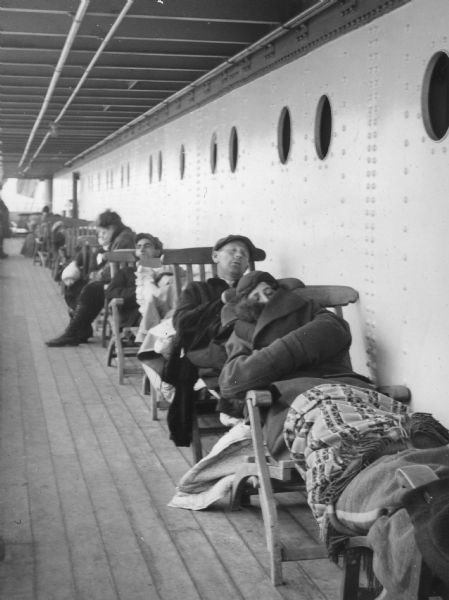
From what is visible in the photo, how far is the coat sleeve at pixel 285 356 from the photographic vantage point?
13.8 ft

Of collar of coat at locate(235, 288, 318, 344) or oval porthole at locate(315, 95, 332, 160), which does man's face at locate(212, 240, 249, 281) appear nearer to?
oval porthole at locate(315, 95, 332, 160)

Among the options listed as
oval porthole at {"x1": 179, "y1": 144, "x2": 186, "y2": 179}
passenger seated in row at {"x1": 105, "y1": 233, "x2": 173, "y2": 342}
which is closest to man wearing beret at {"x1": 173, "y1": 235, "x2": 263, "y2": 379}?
passenger seated in row at {"x1": 105, "y1": 233, "x2": 173, "y2": 342}

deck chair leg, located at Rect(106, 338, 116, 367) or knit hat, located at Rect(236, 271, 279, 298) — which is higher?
knit hat, located at Rect(236, 271, 279, 298)

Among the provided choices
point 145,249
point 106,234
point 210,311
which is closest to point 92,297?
point 106,234

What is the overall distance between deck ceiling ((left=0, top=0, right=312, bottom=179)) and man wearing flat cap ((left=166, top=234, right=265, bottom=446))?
1.71 meters

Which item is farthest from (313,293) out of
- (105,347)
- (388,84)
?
(105,347)

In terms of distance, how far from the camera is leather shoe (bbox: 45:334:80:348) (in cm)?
965

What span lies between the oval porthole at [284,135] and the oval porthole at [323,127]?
72 cm

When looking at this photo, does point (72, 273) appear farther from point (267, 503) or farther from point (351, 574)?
point (351, 574)

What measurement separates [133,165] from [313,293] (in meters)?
9.90

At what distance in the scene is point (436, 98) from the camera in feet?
14.2

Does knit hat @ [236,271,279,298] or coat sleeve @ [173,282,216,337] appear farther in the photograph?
coat sleeve @ [173,282,216,337]

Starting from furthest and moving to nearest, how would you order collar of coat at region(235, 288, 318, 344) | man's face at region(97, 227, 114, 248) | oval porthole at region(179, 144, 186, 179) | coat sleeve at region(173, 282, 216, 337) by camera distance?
1. oval porthole at region(179, 144, 186, 179)
2. man's face at region(97, 227, 114, 248)
3. coat sleeve at region(173, 282, 216, 337)
4. collar of coat at region(235, 288, 318, 344)

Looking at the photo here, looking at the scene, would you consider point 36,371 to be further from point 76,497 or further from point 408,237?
point 408,237
